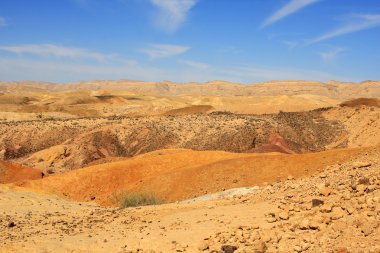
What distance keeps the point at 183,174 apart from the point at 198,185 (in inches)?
61.0

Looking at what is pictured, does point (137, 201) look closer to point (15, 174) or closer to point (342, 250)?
point (342, 250)

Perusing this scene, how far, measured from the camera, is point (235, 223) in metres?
9.39

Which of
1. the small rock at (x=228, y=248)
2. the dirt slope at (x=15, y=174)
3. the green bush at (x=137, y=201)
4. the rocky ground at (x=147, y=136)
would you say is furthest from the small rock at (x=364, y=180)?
the rocky ground at (x=147, y=136)

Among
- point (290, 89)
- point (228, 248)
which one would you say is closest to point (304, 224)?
point (228, 248)

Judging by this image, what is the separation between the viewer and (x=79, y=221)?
12141mm

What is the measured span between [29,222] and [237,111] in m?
44.9

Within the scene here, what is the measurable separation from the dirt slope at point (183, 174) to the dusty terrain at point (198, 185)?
65 millimetres

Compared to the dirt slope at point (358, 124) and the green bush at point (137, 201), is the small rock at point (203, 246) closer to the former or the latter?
the green bush at point (137, 201)

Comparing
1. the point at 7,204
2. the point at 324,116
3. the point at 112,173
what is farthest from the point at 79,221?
the point at 324,116

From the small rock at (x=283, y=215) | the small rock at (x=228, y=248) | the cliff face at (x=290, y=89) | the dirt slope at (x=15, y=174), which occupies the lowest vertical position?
the dirt slope at (x=15, y=174)

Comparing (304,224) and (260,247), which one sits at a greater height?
(304,224)

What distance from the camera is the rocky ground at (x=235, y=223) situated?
7.30m

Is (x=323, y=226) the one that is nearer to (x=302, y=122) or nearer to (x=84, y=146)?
(x=84, y=146)

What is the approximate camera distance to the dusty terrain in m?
8.07
